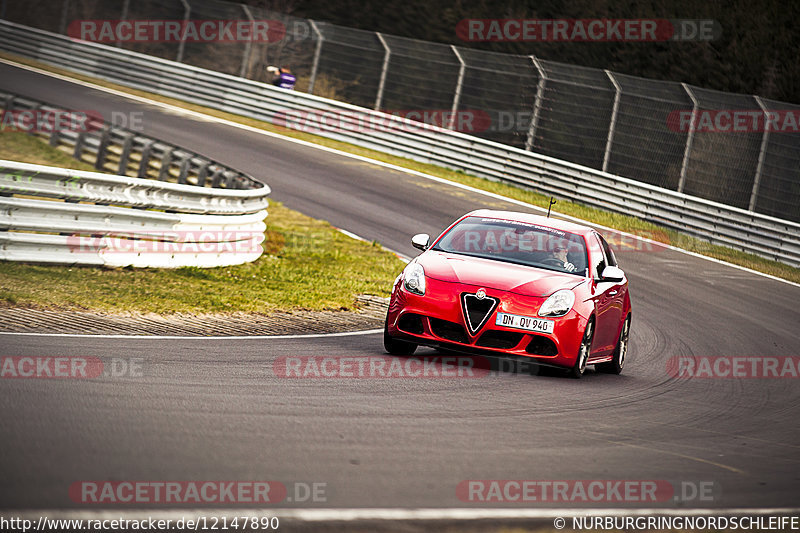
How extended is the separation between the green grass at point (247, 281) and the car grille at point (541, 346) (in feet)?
12.6

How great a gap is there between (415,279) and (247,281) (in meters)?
4.86

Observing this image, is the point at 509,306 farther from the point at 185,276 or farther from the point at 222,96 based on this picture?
the point at 222,96

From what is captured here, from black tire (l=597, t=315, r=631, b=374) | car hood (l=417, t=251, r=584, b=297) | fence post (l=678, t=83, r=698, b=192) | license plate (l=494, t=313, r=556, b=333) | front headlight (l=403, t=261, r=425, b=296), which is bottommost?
black tire (l=597, t=315, r=631, b=374)

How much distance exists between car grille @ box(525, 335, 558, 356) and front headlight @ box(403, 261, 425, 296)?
3.56 feet

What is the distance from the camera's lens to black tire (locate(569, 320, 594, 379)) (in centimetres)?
953

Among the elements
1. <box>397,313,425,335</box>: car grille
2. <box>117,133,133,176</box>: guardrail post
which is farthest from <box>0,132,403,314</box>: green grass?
<box>117,133,133,176</box>: guardrail post

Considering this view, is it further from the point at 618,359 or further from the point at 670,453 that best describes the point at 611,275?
the point at 670,453

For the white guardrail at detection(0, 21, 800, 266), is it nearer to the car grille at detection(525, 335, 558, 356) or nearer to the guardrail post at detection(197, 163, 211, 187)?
the guardrail post at detection(197, 163, 211, 187)

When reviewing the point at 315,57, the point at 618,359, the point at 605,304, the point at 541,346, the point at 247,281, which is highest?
the point at 315,57

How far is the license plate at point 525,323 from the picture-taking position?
913 cm

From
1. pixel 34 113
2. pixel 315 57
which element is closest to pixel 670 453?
pixel 34 113

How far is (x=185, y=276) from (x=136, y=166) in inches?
336

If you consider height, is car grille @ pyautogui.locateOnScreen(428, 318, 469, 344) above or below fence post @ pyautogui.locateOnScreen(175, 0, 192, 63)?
below

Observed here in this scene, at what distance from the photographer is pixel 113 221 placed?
42.2 feet
